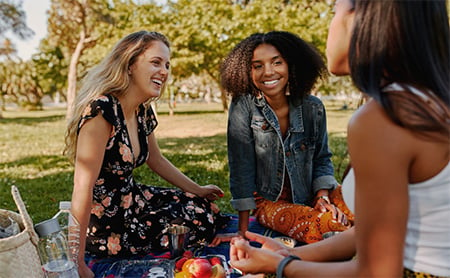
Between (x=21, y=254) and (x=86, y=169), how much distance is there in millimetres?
691

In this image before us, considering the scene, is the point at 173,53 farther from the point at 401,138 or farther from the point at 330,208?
the point at 401,138

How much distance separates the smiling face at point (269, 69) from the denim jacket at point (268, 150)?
0.16 m

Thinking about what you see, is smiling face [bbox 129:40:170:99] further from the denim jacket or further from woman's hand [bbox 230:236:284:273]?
woman's hand [bbox 230:236:284:273]

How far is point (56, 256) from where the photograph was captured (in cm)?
278

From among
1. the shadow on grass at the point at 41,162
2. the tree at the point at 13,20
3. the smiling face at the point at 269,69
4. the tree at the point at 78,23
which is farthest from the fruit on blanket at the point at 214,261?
the tree at the point at 13,20

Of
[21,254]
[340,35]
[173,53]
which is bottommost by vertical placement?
[21,254]

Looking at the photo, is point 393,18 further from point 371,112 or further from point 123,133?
point 123,133

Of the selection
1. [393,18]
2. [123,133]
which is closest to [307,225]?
[123,133]

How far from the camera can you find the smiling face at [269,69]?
3.41 metres

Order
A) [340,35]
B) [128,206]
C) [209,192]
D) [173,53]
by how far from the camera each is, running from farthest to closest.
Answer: [173,53] < [209,192] < [128,206] < [340,35]

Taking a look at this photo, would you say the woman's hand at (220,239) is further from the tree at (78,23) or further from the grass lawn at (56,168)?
the tree at (78,23)

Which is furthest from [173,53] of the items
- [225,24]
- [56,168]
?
[56,168]

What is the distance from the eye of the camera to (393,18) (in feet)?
4.18

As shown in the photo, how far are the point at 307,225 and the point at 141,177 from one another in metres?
4.03
